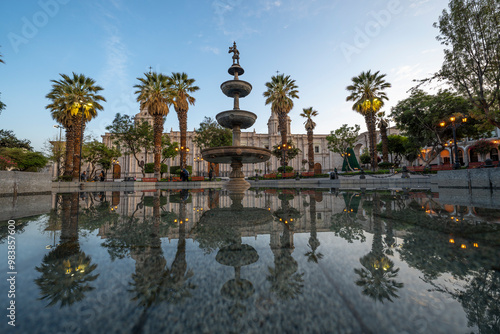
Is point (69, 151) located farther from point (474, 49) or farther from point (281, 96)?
point (474, 49)

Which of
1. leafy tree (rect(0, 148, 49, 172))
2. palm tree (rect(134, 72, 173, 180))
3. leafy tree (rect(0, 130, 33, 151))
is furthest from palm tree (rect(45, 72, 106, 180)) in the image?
leafy tree (rect(0, 130, 33, 151))

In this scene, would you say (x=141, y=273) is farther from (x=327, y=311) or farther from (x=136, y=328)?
(x=327, y=311)

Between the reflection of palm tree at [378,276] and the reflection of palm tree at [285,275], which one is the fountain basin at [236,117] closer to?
the reflection of palm tree at [285,275]

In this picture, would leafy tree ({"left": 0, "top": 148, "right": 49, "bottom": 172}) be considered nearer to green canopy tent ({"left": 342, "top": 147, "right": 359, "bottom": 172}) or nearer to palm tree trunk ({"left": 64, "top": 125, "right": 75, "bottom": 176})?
palm tree trunk ({"left": 64, "top": 125, "right": 75, "bottom": 176})

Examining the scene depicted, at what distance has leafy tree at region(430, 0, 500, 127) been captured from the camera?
10.1 meters

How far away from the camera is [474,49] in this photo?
10.6 meters

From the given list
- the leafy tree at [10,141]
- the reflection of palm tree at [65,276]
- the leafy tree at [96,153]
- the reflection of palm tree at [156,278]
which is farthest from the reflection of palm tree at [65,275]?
the leafy tree at [10,141]

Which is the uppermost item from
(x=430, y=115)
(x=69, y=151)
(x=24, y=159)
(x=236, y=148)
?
(x=430, y=115)

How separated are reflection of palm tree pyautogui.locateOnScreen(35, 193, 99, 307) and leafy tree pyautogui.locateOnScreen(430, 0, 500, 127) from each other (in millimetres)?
14807

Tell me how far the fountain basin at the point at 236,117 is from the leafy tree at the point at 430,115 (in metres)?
20.8

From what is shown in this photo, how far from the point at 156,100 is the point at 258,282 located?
2285 cm

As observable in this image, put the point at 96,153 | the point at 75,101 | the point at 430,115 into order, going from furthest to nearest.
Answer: the point at 96,153 < the point at 430,115 < the point at 75,101

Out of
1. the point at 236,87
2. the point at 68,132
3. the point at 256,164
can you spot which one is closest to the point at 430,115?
the point at 236,87

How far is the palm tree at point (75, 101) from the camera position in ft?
60.4
